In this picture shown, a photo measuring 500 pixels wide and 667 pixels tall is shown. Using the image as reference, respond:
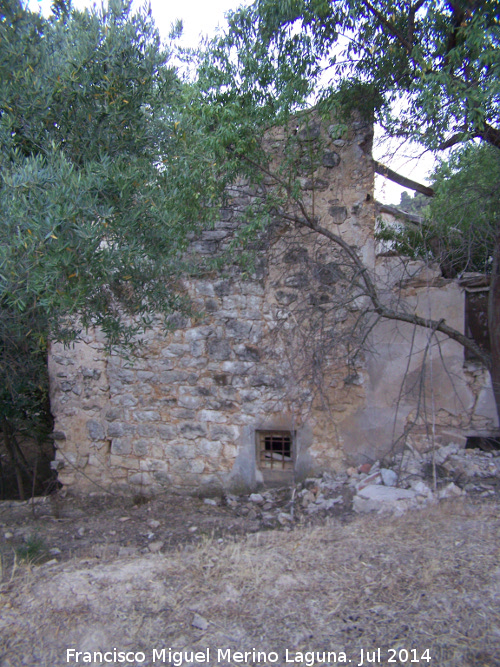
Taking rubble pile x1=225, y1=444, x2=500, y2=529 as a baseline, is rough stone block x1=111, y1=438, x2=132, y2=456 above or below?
above

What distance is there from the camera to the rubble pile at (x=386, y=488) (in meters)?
4.32

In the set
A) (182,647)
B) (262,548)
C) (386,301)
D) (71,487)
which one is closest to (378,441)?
(386,301)

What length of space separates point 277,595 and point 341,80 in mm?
4457

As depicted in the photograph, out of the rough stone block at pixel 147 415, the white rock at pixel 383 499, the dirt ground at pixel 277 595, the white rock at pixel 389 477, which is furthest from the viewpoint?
the rough stone block at pixel 147 415

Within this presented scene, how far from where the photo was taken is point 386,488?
450cm

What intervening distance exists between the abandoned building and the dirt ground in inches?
41.1

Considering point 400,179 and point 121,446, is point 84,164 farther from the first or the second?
point 121,446

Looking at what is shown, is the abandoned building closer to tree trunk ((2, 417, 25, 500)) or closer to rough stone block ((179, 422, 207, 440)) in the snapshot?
rough stone block ((179, 422, 207, 440))

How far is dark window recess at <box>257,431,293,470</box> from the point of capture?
17.4ft

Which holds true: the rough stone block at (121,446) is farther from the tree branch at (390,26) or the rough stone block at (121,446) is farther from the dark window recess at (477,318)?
the tree branch at (390,26)

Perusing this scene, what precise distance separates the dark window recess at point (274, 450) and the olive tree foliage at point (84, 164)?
2.32 meters

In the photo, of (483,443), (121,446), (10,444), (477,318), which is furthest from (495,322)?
(10,444)

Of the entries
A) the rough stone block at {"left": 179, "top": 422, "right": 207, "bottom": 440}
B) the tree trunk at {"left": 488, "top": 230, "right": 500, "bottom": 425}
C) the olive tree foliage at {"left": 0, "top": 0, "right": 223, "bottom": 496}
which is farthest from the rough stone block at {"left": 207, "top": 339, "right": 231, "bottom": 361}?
the tree trunk at {"left": 488, "top": 230, "right": 500, "bottom": 425}

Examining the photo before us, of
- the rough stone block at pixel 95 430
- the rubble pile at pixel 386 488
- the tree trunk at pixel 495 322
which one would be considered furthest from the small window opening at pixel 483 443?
the rough stone block at pixel 95 430
